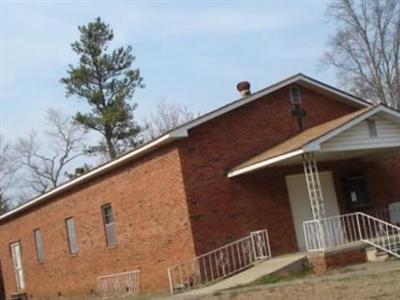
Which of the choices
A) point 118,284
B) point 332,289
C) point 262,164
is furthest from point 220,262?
point 332,289

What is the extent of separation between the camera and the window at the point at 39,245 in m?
29.3

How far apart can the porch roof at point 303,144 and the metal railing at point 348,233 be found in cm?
182

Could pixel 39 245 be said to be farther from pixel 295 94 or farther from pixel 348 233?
pixel 348 233

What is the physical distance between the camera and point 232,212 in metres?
19.8

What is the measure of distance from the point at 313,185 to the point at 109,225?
794 centimetres

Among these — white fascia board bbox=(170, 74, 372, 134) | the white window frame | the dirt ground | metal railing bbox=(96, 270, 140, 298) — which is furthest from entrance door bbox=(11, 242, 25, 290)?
the dirt ground

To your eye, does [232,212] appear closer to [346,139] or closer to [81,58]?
[346,139]

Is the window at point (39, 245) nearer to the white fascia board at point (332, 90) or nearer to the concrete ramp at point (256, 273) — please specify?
the concrete ramp at point (256, 273)

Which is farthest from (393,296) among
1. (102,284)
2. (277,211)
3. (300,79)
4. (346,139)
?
(102,284)

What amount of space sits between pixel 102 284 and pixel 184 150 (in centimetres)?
684

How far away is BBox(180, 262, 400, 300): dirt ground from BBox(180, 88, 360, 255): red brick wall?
3720 mm

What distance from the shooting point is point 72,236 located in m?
26.3

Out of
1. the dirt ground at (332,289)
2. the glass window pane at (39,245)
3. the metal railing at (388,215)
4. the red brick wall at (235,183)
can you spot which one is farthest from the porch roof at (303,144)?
the glass window pane at (39,245)

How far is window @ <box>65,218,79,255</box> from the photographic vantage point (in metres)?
26.0
